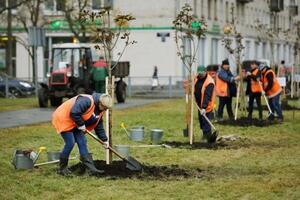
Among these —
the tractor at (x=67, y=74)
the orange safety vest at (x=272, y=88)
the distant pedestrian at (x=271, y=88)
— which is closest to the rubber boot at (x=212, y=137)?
the distant pedestrian at (x=271, y=88)

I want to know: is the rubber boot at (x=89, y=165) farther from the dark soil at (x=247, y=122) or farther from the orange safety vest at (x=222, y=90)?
the orange safety vest at (x=222, y=90)

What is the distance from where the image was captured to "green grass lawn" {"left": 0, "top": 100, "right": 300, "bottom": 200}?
10062 mm

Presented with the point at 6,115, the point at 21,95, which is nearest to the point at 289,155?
the point at 6,115

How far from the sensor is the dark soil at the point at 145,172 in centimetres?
1145

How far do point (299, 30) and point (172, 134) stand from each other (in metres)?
19.5

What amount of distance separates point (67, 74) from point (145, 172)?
17852 mm

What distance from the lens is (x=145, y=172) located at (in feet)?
38.7

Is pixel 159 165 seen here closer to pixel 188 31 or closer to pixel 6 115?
pixel 188 31

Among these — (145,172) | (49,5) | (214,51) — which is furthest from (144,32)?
(145,172)

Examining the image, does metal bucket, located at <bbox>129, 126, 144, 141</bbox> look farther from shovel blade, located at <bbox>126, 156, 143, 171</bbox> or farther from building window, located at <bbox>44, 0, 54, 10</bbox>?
building window, located at <bbox>44, 0, 54, 10</bbox>

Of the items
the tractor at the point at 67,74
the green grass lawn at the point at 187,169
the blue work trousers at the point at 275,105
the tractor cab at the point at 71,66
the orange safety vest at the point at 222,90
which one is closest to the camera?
the green grass lawn at the point at 187,169

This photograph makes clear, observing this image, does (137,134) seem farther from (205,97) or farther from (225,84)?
(225,84)

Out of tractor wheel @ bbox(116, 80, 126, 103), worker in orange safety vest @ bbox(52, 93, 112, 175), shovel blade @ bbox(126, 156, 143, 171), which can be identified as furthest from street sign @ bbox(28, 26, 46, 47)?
shovel blade @ bbox(126, 156, 143, 171)

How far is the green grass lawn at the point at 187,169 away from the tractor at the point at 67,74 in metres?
9.51
